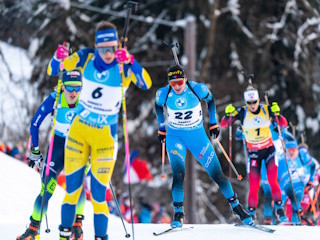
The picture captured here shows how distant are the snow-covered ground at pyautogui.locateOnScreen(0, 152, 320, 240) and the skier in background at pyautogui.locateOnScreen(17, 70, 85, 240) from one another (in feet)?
2.45

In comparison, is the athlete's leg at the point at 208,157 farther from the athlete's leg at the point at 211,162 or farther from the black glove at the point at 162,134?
the black glove at the point at 162,134

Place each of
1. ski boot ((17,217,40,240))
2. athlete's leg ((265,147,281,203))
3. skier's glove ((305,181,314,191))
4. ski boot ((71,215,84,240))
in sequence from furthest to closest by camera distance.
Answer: skier's glove ((305,181,314,191)), athlete's leg ((265,147,281,203)), ski boot ((71,215,84,240)), ski boot ((17,217,40,240))

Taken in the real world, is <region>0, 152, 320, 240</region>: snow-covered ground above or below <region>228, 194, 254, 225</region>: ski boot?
below

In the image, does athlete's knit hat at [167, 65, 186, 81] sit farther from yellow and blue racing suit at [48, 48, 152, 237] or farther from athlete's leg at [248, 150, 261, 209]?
athlete's leg at [248, 150, 261, 209]

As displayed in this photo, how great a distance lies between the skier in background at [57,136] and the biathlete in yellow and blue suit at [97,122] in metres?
0.92

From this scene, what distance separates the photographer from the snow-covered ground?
7.21 metres

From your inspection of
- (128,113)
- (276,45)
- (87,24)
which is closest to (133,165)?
(128,113)

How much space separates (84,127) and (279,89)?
16.2m

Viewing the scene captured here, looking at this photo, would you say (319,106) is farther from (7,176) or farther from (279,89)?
(7,176)

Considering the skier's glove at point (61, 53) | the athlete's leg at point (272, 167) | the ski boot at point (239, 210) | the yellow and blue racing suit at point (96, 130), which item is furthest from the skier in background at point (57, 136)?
the athlete's leg at point (272, 167)

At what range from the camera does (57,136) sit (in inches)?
274

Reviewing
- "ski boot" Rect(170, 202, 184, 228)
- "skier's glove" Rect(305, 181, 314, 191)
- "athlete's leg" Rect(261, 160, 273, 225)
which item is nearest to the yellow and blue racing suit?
"ski boot" Rect(170, 202, 184, 228)

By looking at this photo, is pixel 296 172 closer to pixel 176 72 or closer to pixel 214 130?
pixel 214 130

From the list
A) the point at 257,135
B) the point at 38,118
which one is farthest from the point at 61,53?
the point at 257,135
